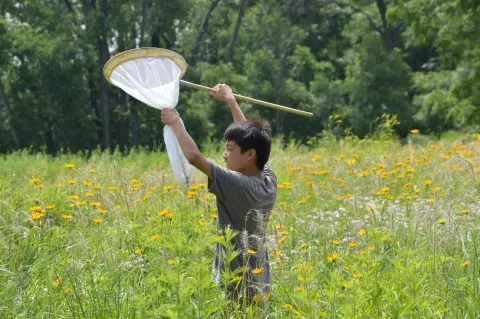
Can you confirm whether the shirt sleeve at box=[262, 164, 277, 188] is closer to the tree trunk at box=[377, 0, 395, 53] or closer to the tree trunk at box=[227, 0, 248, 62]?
the tree trunk at box=[227, 0, 248, 62]

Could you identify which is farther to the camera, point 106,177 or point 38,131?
point 38,131

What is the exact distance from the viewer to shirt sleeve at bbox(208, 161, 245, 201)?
3.66 metres

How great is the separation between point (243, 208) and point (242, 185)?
0.11m

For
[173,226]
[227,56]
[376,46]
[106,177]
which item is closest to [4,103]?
[227,56]

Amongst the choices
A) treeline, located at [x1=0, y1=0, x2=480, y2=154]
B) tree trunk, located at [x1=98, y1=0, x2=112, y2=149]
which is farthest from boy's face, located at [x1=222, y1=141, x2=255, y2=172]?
tree trunk, located at [x1=98, y1=0, x2=112, y2=149]

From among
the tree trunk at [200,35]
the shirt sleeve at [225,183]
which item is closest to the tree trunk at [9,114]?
the tree trunk at [200,35]

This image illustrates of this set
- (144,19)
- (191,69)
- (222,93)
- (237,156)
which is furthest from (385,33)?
(237,156)

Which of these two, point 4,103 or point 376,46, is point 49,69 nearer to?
point 4,103

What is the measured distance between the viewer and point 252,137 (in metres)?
3.83

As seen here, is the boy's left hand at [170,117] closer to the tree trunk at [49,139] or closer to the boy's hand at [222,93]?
the boy's hand at [222,93]

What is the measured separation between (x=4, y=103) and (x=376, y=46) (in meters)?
14.9

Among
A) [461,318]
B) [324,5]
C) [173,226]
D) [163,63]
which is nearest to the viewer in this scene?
[461,318]

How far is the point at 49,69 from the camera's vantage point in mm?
30297

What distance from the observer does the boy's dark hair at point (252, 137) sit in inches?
151
